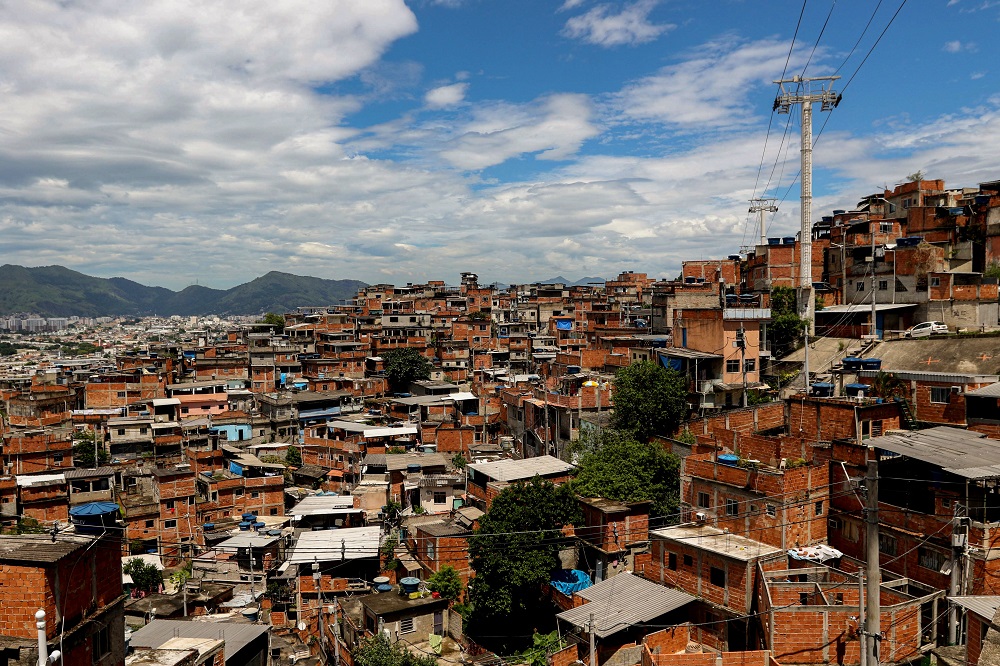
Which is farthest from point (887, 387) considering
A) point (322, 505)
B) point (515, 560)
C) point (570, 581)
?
point (322, 505)

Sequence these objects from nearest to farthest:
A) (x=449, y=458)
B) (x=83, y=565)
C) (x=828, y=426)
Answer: (x=83, y=565)
(x=828, y=426)
(x=449, y=458)

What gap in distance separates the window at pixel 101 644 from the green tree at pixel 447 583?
13.0 metres

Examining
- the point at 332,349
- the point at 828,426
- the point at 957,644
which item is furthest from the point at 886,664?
the point at 332,349

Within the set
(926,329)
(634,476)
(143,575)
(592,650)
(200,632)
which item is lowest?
(143,575)

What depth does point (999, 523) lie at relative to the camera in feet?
47.9

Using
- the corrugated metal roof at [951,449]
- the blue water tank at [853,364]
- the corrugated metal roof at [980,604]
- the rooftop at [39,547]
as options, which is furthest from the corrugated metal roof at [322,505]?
→ the corrugated metal roof at [980,604]

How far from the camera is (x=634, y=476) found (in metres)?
23.6

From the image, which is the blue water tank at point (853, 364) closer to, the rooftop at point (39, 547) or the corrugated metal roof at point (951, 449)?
the corrugated metal roof at point (951, 449)

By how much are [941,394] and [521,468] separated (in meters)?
15.1

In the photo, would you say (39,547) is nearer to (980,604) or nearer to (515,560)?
(515,560)

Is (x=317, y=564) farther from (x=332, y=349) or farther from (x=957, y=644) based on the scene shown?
(x=332, y=349)

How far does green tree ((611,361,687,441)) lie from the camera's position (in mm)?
26734

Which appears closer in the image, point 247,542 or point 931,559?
point 931,559

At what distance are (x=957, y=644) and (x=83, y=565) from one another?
16.2 meters
